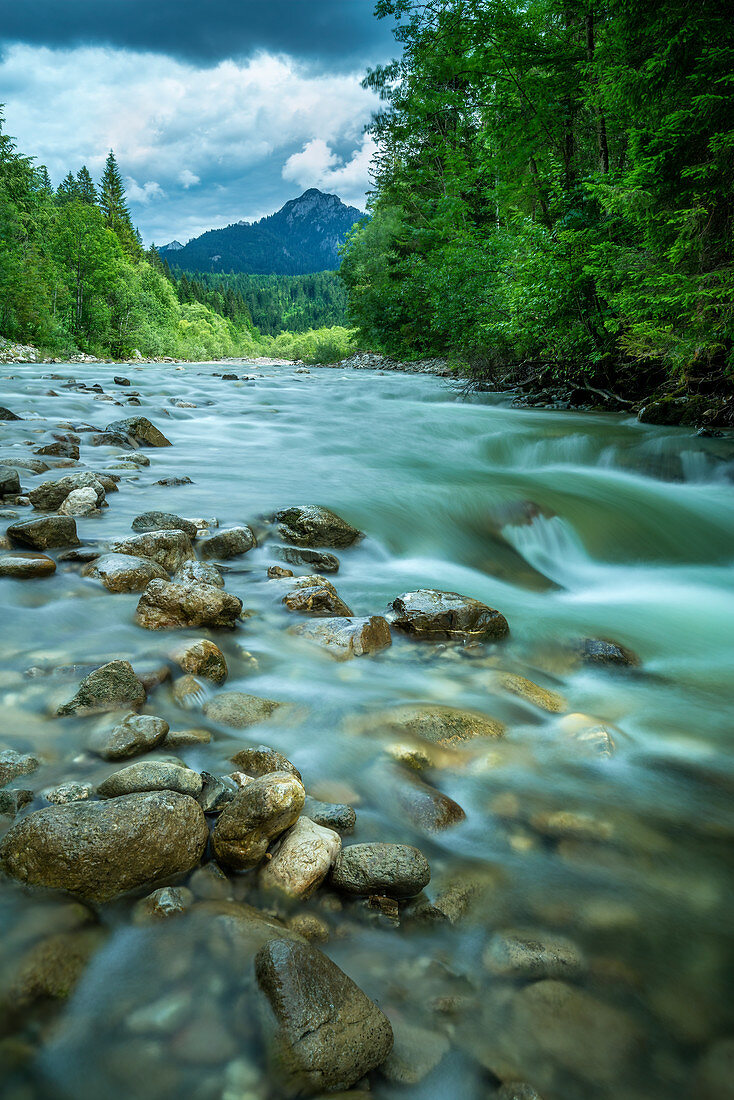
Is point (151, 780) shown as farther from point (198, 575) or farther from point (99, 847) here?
point (198, 575)

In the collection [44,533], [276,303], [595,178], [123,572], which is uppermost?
[276,303]

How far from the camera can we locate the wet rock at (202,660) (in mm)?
2740

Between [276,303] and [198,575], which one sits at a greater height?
[276,303]

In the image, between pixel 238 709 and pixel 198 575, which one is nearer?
pixel 238 709

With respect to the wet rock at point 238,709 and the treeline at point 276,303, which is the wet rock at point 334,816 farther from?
the treeline at point 276,303

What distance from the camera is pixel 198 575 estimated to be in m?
3.66

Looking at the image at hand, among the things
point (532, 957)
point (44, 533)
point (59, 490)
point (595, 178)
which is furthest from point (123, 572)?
point (595, 178)

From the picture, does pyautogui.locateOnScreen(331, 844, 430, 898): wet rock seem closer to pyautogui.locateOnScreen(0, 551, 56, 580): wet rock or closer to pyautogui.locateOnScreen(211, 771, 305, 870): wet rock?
pyautogui.locateOnScreen(211, 771, 305, 870): wet rock

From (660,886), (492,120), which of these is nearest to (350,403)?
(492,120)

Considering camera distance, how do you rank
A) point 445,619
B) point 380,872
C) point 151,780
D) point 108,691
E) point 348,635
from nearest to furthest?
point 380,872
point 151,780
point 108,691
point 348,635
point 445,619

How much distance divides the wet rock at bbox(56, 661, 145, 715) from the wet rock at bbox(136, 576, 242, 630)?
70 cm

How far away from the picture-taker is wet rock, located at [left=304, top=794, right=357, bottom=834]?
75.9 inches

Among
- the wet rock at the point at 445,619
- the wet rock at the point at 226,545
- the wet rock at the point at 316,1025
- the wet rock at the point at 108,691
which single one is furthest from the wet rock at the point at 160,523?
the wet rock at the point at 316,1025

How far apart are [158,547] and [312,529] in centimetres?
150
